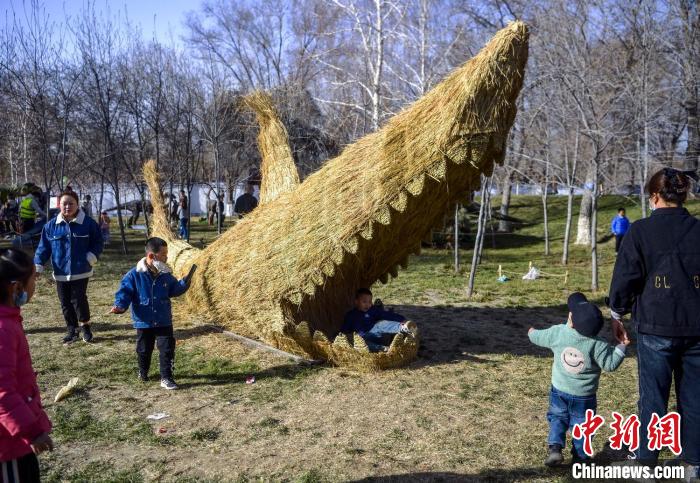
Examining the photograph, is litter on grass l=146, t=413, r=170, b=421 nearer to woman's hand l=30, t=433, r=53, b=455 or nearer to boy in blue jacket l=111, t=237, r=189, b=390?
boy in blue jacket l=111, t=237, r=189, b=390

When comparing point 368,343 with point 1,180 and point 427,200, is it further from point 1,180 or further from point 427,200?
point 1,180

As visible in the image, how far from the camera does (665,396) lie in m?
3.26

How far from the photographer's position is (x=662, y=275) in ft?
10.3

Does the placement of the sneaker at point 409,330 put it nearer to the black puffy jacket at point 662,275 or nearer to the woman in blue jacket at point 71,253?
the black puffy jacket at point 662,275

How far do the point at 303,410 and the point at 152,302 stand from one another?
1732 millimetres

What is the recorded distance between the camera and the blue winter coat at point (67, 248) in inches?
248

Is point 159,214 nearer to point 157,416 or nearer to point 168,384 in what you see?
point 168,384

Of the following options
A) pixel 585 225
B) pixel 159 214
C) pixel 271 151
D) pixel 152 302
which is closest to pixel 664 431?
pixel 152 302

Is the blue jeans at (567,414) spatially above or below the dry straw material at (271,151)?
below

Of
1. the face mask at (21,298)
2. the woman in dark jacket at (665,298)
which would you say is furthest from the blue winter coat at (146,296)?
the woman in dark jacket at (665,298)

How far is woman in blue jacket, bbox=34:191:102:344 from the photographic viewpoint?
6.31 m

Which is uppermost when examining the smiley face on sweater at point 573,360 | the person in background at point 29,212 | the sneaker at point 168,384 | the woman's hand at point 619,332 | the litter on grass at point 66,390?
the person in background at point 29,212

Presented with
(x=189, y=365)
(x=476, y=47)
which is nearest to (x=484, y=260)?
(x=476, y=47)

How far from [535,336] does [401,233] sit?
2775 mm
